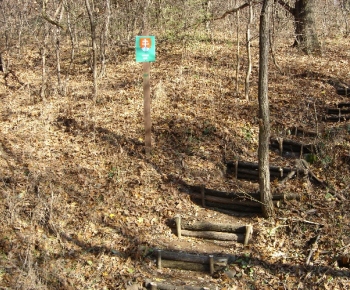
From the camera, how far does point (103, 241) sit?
722 cm

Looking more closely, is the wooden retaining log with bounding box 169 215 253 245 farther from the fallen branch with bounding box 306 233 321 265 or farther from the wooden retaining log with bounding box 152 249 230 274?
the fallen branch with bounding box 306 233 321 265

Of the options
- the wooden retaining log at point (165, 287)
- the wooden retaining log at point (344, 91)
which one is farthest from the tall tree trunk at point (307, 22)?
the wooden retaining log at point (165, 287)

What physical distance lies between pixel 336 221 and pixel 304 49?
12745mm

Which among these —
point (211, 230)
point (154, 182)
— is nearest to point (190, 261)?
point (211, 230)

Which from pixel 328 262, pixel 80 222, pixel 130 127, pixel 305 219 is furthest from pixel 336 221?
pixel 130 127

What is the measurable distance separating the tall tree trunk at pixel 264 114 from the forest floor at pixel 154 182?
40cm

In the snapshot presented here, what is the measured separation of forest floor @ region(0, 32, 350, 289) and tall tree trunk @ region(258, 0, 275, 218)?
1.33 ft

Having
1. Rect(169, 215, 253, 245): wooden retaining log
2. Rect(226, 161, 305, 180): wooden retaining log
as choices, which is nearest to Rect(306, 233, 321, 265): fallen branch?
Rect(169, 215, 253, 245): wooden retaining log

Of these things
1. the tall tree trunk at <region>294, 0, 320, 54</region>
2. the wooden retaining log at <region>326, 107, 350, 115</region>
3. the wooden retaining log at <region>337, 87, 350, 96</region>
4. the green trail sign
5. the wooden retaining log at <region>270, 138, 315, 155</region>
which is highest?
the tall tree trunk at <region>294, 0, 320, 54</region>

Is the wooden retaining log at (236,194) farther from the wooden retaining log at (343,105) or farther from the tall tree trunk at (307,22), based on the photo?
the tall tree trunk at (307,22)

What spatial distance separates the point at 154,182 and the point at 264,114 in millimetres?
3130

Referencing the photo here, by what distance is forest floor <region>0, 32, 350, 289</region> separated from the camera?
6.59m

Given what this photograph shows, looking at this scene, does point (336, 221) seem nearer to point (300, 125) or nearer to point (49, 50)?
point (300, 125)

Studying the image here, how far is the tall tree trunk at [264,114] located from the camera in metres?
6.89
